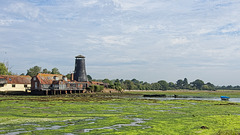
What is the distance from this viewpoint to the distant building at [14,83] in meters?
78.6

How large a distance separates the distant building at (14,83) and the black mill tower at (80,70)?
2105 centimetres

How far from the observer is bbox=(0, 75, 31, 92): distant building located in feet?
258

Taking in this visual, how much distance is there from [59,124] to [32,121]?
124 inches

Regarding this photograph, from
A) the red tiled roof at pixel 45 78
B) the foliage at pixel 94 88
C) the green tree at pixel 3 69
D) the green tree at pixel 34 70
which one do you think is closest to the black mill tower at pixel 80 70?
the foliage at pixel 94 88

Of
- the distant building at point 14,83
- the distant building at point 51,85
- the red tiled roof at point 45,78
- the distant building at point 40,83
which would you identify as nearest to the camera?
the distant building at point 14,83

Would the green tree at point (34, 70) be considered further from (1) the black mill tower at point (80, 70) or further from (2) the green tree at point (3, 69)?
(1) the black mill tower at point (80, 70)

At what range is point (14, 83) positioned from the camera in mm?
82250

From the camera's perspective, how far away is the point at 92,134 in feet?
62.3

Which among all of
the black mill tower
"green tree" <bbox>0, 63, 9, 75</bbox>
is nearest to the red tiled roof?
the black mill tower

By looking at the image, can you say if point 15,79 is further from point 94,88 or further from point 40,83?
point 94,88

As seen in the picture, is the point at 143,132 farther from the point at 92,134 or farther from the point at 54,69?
the point at 54,69

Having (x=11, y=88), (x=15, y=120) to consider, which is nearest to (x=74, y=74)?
(x=11, y=88)

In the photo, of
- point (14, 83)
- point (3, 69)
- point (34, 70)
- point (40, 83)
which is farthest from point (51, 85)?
point (34, 70)

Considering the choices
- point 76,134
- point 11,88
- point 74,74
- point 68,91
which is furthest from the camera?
point 74,74
